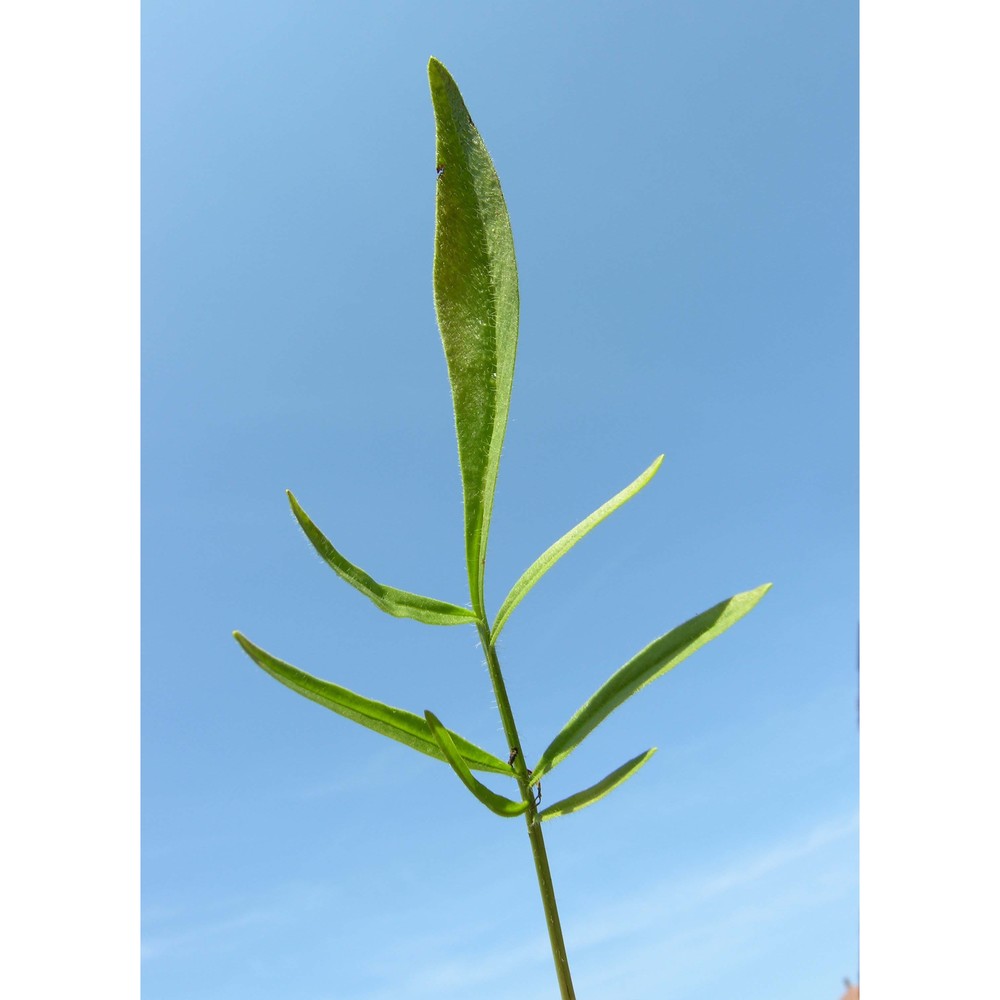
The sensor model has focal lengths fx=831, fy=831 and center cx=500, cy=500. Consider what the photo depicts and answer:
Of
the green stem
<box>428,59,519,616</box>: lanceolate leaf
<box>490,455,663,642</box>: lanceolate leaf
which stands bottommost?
the green stem

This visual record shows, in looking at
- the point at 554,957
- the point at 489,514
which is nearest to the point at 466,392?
the point at 489,514

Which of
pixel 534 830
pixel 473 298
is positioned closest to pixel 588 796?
pixel 534 830

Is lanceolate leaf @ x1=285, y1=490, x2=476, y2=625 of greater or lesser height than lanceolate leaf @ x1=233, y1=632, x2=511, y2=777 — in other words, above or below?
above

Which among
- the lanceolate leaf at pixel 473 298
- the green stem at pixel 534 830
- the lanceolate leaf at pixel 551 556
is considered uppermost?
the lanceolate leaf at pixel 473 298
